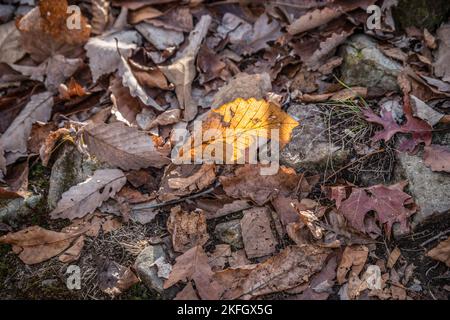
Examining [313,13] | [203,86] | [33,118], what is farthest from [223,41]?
[33,118]

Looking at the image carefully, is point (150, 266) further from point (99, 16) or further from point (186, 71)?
point (99, 16)

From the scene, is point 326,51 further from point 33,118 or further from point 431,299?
point 33,118

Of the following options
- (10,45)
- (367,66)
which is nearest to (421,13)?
(367,66)

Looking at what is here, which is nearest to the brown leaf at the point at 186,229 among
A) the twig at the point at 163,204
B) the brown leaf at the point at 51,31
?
the twig at the point at 163,204

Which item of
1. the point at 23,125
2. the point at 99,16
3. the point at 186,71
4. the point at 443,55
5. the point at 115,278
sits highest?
the point at 99,16

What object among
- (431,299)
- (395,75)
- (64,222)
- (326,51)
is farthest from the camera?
(326,51)
